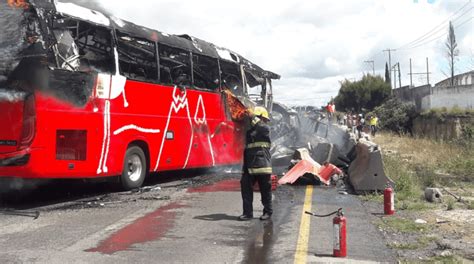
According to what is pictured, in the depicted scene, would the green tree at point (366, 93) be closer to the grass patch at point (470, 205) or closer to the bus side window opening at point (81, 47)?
the grass patch at point (470, 205)

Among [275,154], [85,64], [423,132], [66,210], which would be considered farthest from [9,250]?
[423,132]

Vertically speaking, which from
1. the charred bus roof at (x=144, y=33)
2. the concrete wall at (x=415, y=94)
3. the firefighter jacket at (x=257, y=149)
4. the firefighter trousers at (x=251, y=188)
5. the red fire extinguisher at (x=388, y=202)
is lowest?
the red fire extinguisher at (x=388, y=202)

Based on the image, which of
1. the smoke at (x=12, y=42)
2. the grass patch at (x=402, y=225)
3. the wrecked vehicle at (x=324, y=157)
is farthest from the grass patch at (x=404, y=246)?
the smoke at (x=12, y=42)

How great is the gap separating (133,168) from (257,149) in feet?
12.6

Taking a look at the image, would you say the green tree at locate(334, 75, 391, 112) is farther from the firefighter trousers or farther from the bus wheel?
the firefighter trousers

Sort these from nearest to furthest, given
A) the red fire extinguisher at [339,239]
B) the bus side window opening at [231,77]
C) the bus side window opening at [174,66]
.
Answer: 1. the red fire extinguisher at [339,239]
2. the bus side window opening at [174,66]
3. the bus side window opening at [231,77]

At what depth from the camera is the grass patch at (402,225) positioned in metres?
7.31

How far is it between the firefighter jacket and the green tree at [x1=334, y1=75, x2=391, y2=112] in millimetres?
64966

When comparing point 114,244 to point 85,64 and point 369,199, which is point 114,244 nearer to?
point 85,64

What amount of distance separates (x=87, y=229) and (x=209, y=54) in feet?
23.4

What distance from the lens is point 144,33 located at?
10648 millimetres

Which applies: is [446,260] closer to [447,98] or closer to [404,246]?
[404,246]

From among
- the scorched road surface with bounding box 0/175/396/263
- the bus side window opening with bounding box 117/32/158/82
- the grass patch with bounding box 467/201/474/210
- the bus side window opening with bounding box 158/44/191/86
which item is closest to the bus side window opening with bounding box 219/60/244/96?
the bus side window opening with bounding box 158/44/191/86

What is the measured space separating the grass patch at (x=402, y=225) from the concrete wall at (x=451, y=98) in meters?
31.4
